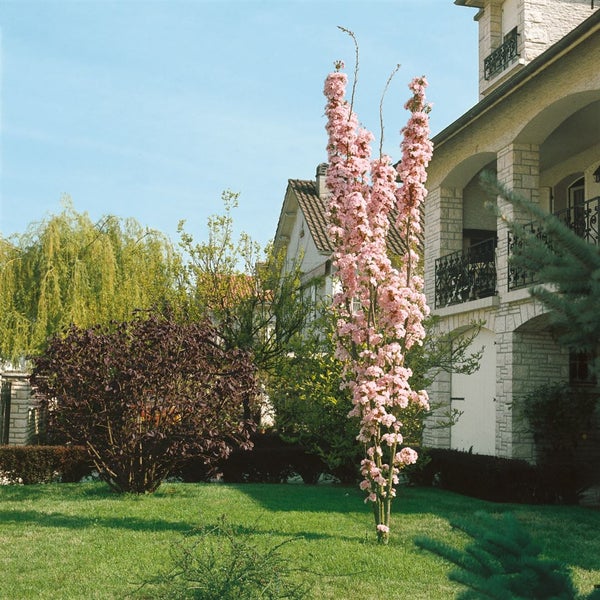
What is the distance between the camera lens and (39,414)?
70.8ft

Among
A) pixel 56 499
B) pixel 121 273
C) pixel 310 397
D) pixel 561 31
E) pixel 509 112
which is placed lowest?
pixel 56 499

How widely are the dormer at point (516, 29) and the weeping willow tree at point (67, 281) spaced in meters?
9.37

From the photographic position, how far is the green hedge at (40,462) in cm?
1622

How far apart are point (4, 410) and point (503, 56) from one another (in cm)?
1489

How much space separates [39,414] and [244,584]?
57.1 feet

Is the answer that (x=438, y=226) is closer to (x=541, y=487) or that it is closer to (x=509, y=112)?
(x=509, y=112)

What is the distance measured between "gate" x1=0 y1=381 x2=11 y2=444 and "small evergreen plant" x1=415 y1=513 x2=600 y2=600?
19.4 meters

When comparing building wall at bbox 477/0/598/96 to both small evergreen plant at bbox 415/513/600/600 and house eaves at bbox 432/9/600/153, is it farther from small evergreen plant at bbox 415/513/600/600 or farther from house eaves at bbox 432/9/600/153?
small evergreen plant at bbox 415/513/600/600

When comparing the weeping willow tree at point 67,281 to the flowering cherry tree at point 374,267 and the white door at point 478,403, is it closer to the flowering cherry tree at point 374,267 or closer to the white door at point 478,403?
the white door at point 478,403

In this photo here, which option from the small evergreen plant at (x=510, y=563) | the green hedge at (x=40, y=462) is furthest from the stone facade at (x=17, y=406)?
the small evergreen plant at (x=510, y=563)

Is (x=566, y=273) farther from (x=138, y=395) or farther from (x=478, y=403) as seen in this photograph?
(x=478, y=403)

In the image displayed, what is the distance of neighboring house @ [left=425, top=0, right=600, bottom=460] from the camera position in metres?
13.6

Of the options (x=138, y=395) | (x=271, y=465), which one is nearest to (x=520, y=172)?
(x=271, y=465)

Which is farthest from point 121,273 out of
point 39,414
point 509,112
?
point 509,112
